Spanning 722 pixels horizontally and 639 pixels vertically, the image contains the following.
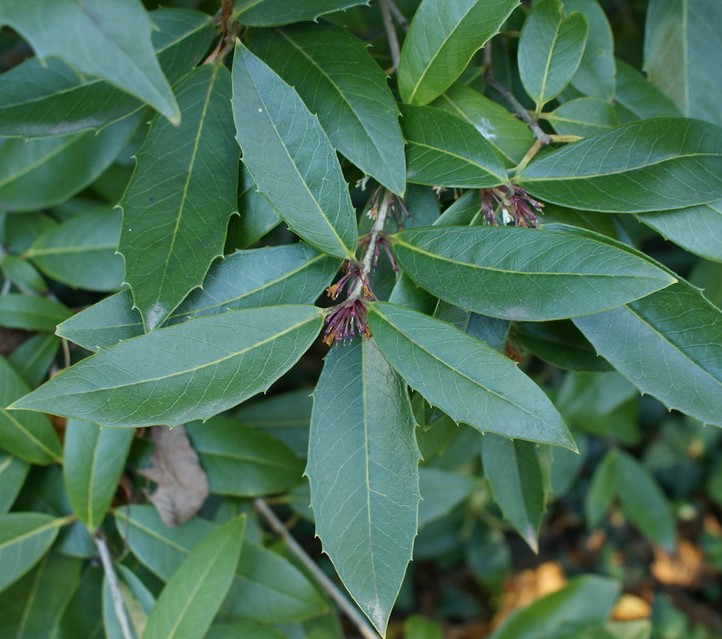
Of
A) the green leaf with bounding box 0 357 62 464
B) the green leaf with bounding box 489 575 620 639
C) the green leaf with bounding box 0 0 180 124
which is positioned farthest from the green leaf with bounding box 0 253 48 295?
the green leaf with bounding box 489 575 620 639

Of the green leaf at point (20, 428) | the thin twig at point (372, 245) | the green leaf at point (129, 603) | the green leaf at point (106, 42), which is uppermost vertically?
the green leaf at point (106, 42)

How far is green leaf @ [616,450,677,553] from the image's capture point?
1.87 metres

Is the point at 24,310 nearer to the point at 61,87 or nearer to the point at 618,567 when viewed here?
the point at 61,87

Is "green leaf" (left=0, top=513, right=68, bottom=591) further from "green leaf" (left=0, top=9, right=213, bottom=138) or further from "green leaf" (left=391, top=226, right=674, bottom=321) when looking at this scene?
"green leaf" (left=391, top=226, right=674, bottom=321)

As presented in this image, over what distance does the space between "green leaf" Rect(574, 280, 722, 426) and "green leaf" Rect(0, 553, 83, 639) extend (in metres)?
0.81

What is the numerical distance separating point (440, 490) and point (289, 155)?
88 centimetres

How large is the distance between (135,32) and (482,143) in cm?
36

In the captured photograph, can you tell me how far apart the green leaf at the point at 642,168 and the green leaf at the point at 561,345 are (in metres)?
0.20

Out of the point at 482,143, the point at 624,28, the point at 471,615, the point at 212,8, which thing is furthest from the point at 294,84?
the point at 471,615

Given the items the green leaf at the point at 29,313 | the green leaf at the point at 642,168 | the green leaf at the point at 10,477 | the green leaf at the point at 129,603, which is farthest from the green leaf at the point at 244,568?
the green leaf at the point at 642,168

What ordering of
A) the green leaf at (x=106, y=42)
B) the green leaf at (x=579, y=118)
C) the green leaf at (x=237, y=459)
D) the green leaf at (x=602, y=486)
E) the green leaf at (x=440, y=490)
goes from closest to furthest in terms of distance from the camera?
the green leaf at (x=106, y=42)
the green leaf at (x=579, y=118)
the green leaf at (x=237, y=459)
the green leaf at (x=440, y=490)
the green leaf at (x=602, y=486)

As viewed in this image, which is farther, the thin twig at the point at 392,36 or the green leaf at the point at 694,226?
the thin twig at the point at 392,36

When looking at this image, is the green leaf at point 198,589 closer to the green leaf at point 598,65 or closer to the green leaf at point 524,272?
the green leaf at point 524,272

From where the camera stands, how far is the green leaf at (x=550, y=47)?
0.82 metres
